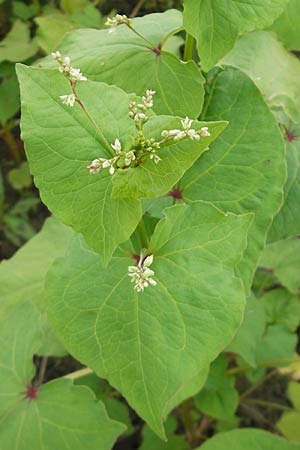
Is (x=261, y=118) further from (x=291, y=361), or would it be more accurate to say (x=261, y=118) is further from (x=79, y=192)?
(x=291, y=361)

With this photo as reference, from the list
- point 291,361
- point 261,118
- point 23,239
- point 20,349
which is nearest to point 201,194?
point 261,118

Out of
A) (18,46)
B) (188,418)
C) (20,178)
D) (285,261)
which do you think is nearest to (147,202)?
(285,261)

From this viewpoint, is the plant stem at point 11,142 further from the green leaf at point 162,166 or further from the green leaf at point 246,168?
the green leaf at point 162,166

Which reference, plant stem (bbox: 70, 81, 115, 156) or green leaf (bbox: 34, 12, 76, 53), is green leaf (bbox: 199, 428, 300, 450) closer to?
plant stem (bbox: 70, 81, 115, 156)

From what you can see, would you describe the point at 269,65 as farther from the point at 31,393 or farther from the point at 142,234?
the point at 31,393

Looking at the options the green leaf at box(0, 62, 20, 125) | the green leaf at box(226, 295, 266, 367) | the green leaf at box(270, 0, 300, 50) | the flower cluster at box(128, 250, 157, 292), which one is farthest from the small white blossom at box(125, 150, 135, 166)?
the green leaf at box(0, 62, 20, 125)
